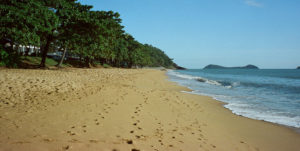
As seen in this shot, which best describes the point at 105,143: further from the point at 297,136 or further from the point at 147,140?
the point at 297,136

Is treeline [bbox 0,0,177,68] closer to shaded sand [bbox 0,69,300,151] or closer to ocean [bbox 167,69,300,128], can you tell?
shaded sand [bbox 0,69,300,151]

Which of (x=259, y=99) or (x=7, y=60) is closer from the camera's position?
(x=259, y=99)

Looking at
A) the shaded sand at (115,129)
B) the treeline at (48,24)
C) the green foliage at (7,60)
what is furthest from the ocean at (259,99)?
the green foliage at (7,60)

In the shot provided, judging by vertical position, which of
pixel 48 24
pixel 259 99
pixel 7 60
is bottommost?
pixel 259 99

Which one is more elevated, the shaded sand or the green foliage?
the green foliage

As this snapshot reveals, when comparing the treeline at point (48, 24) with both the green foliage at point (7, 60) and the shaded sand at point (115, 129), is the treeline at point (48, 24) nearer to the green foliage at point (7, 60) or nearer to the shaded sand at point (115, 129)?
the green foliage at point (7, 60)

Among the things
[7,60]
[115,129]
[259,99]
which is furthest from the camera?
[7,60]

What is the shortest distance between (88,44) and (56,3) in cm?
549

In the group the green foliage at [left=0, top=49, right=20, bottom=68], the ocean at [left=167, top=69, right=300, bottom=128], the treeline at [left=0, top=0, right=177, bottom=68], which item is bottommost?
the ocean at [left=167, top=69, right=300, bottom=128]

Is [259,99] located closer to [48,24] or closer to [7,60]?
[48,24]

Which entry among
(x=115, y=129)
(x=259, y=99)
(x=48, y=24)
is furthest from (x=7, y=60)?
(x=259, y=99)

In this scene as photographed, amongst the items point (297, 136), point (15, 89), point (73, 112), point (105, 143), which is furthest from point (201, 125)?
point (15, 89)

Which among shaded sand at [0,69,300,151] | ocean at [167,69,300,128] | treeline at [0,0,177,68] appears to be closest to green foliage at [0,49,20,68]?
treeline at [0,0,177,68]

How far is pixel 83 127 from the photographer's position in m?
4.46
